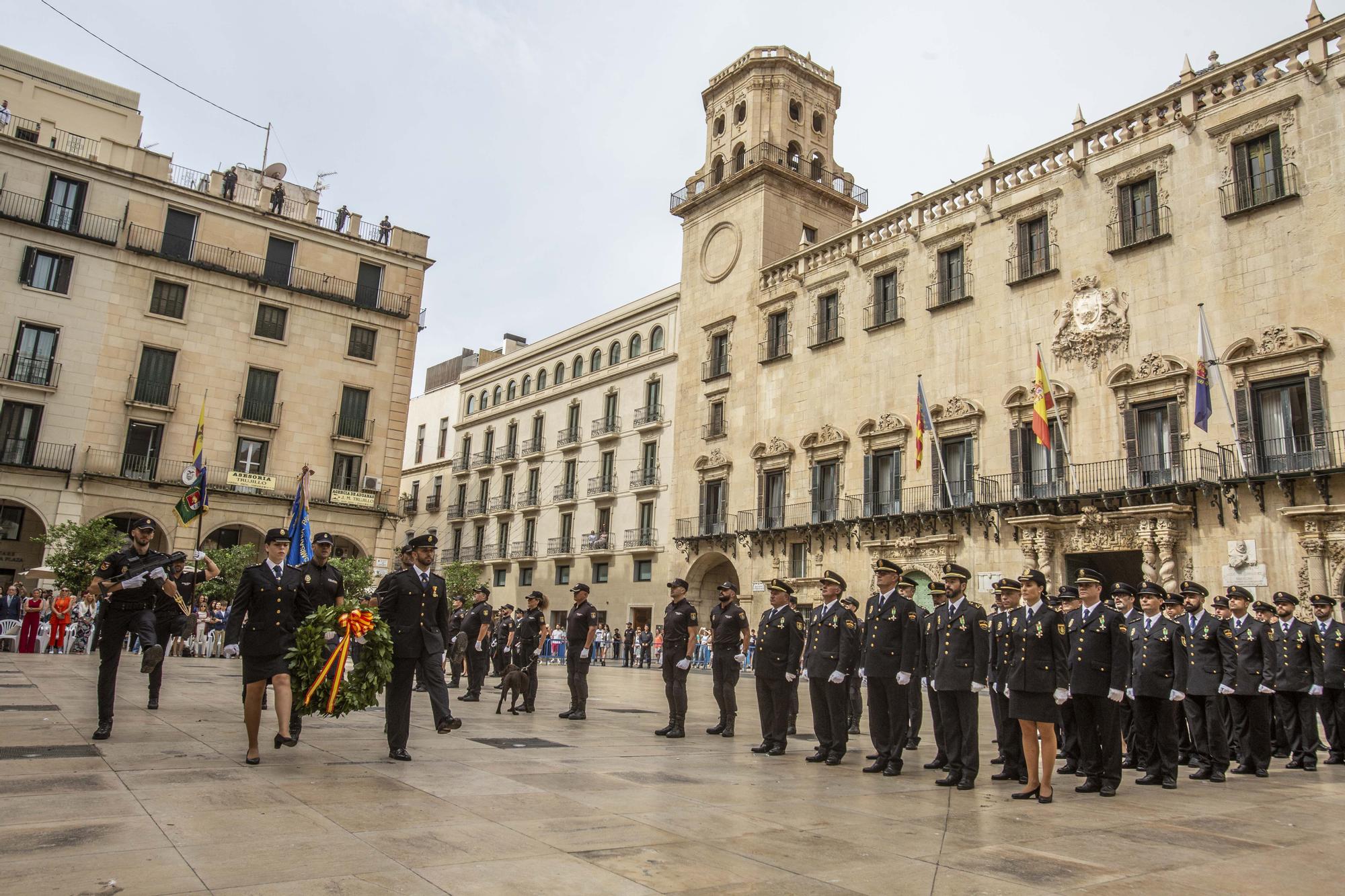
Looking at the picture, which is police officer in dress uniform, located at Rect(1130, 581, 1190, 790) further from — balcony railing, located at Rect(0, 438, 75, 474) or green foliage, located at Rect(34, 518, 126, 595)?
balcony railing, located at Rect(0, 438, 75, 474)

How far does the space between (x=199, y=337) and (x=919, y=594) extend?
26.1 meters

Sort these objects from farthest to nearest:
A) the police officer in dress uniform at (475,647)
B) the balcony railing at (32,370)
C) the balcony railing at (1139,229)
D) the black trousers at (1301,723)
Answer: the balcony railing at (32,370)
the balcony railing at (1139,229)
the police officer in dress uniform at (475,647)
the black trousers at (1301,723)

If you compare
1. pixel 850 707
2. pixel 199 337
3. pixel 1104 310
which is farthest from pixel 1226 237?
pixel 199 337

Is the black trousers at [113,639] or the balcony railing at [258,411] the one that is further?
the balcony railing at [258,411]

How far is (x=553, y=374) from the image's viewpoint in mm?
52875

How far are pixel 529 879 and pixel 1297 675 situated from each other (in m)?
10.7

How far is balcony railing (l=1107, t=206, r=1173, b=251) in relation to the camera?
25.7m

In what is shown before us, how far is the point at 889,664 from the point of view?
9.60 meters

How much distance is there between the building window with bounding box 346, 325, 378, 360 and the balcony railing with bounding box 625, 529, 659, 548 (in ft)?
45.6

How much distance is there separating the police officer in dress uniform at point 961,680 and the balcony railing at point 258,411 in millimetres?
29845

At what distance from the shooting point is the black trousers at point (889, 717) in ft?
30.2

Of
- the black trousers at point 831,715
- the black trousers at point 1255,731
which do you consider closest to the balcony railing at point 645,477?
the black trousers at point 831,715

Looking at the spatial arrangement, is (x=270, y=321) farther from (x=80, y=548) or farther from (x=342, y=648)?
(x=342, y=648)

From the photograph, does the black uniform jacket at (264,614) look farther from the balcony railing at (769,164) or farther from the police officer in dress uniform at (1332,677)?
the balcony railing at (769,164)
